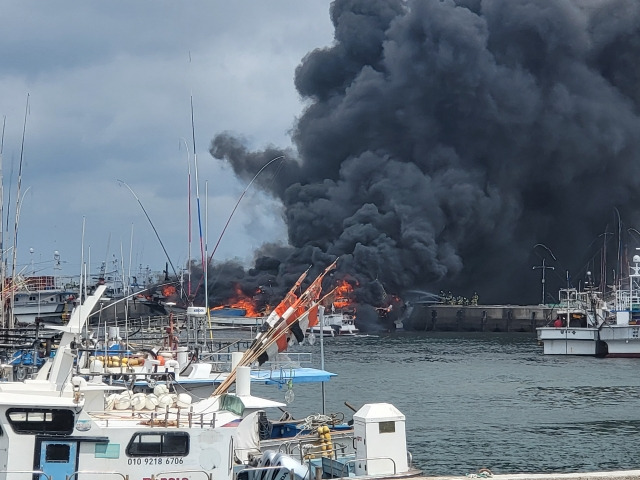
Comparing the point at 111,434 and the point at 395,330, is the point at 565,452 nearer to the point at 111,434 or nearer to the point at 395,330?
the point at 111,434

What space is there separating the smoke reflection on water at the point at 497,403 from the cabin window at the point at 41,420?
23719mm

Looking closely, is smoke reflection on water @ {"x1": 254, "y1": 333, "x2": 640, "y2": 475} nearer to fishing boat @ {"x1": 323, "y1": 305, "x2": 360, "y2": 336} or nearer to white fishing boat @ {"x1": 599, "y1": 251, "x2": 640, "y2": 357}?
white fishing boat @ {"x1": 599, "y1": 251, "x2": 640, "y2": 357}

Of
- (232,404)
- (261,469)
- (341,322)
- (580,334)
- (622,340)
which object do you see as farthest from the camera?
(341,322)

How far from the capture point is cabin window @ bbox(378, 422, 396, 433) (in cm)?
2544

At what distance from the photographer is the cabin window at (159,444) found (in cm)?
2036

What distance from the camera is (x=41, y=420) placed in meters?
19.9

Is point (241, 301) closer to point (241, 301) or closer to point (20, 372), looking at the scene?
point (241, 301)

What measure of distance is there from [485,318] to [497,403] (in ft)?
337

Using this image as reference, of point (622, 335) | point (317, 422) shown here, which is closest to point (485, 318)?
point (622, 335)

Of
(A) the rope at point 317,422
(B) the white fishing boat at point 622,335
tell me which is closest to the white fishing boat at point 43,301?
(B) the white fishing boat at point 622,335

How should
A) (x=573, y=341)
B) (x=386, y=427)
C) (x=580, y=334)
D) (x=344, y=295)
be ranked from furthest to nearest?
(x=344, y=295) → (x=573, y=341) → (x=580, y=334) → (x=386, y=427)

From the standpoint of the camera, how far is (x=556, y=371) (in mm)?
93562

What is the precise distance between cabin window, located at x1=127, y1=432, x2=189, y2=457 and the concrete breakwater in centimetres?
14805

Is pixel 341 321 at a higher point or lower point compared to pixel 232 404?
higher
